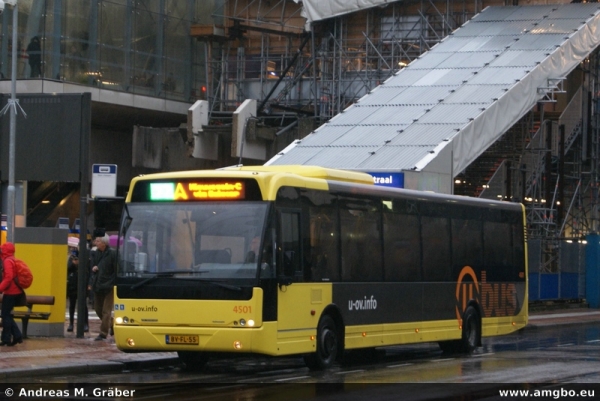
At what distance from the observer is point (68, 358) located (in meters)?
16.6

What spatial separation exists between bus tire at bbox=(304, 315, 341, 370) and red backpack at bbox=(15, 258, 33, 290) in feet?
16.0

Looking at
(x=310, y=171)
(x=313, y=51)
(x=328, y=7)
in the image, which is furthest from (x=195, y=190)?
(x=328, y=7)

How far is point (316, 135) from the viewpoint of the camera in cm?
3625

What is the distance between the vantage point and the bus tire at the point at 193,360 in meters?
17.0

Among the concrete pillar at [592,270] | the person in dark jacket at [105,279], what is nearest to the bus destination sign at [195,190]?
the person in dark jacket at [105,279]

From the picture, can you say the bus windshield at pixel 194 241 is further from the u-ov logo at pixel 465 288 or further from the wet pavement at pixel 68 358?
the u-ov logo at pixel 465 288

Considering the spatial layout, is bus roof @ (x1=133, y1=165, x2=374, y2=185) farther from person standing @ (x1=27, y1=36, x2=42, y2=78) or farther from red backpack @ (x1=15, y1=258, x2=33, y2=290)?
person standing @ (x1=27, y1=36, x2=42, y2=78)

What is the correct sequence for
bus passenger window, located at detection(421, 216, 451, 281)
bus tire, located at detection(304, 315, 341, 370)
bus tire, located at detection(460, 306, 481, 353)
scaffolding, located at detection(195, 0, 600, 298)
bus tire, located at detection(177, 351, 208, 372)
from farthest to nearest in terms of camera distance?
1. scaffolding, located at detection(195, 0, 600, 298)
2. bus tire, located at detection(460, 306, 481, 353)
3. bus passenger window, located at detection(421, 216, 451, 281)
4. bus tire, located at detection(177, 351, 208, 372)
5. bus tire, located at detection(304, 315, 341, 370)

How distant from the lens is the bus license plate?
15.6 metres

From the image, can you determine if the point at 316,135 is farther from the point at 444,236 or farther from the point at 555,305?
the point at 444,236

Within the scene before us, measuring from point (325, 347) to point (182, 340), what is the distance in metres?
2.36

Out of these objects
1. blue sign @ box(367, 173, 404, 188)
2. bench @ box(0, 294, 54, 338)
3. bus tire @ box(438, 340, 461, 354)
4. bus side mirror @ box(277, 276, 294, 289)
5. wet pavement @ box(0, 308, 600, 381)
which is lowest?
bus tire @ box(438, 340, 461, 354)

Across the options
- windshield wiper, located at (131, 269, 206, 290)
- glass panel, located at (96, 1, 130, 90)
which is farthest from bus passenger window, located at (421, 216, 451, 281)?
glass panel, located at (96, 1, 130, 90)

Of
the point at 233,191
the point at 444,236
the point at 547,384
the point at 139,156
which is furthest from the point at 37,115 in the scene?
the point at 139,156
